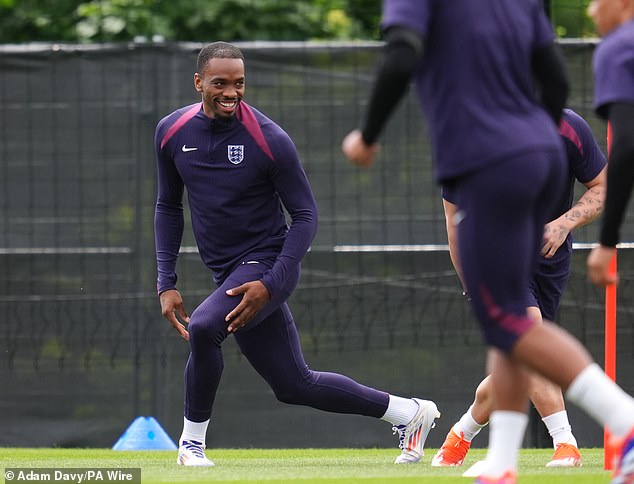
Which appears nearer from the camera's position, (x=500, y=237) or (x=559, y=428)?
(x=500, y=237)

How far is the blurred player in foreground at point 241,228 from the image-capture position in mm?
6074

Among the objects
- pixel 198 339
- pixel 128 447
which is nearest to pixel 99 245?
pixel 128 447

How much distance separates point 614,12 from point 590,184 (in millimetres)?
2064

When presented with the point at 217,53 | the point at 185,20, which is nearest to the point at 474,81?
the point at 217,53

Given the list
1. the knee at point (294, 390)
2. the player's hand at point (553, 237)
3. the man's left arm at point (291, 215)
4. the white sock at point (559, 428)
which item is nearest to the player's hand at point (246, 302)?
the man's left arm at point (291, 215)

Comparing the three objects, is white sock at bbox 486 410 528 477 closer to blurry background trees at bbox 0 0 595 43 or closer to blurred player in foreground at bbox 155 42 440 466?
blurred player in foreground at bbox 155 42 440 466

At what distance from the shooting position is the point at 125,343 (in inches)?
356

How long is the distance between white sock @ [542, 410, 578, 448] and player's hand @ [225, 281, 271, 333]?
1.54 m

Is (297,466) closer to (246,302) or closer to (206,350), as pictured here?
(206,350)

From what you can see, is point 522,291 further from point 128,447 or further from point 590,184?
point 128,447

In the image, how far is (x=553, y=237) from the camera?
6125mm

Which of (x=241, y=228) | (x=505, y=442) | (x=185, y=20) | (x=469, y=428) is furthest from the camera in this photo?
(x=185, y=20)

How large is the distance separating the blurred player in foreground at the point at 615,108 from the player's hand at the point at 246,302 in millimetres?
2009

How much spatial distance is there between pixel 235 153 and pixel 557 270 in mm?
1683
